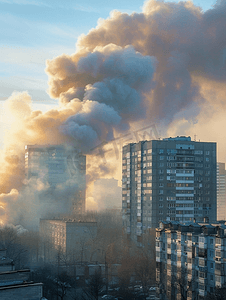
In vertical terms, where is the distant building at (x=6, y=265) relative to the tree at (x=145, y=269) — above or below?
above

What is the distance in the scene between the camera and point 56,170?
4119 inches

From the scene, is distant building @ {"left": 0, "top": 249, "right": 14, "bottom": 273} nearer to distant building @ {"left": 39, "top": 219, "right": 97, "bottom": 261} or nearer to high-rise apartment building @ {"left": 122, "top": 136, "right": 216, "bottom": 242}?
distant building @ {"left": 39, "top": 219, "right": 97, "bottom": 261}

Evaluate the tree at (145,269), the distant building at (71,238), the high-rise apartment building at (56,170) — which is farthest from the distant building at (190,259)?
the high-rise apartment building at (56,170)

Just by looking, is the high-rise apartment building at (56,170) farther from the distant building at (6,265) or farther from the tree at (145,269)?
the distant building at (6,265)

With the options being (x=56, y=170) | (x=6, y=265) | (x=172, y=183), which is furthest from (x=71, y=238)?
(x=6, y=265)

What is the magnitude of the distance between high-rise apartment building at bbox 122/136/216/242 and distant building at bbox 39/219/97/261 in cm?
691

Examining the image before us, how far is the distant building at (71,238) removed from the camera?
72500mm

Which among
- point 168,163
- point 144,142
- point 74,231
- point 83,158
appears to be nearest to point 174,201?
point 168,163

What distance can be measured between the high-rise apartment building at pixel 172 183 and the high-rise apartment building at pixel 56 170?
28.9 metres

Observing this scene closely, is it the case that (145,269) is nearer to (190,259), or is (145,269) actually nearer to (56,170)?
(190,259)

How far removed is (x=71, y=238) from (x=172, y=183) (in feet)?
61.6

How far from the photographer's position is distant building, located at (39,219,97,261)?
72500 mm

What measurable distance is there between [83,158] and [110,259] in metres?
38.1

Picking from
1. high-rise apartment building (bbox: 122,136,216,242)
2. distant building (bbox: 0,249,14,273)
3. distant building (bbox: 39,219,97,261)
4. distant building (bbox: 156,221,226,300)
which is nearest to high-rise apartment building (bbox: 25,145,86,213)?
distant building (bbox: 39,219,97,261)
